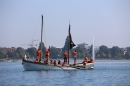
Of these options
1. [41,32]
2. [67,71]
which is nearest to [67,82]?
[67,71]

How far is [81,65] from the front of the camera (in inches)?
3337

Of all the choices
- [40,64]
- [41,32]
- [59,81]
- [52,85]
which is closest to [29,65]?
[40,64]

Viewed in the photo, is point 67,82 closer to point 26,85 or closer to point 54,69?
point 26,85

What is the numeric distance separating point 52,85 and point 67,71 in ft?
84.8

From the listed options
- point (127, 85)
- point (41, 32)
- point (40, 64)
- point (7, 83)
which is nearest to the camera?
point (127, 85)

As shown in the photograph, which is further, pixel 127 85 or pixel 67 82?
pixel 67 82

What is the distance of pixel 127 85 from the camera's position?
53.9m

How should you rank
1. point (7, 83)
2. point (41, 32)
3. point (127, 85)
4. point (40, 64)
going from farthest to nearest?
point (41, 32), point (40, 64), point (7, 83), point (127, 85)

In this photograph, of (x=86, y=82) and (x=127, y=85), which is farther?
(x=86, y=82)

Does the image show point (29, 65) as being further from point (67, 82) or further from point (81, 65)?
point (67, 82)

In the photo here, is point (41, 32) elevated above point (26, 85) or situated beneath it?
elevated above

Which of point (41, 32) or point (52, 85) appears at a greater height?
point (41, 32)

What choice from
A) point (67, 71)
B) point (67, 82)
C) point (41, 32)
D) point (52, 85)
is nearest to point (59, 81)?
point (67, 82)

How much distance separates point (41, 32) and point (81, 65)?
8.92 metres
